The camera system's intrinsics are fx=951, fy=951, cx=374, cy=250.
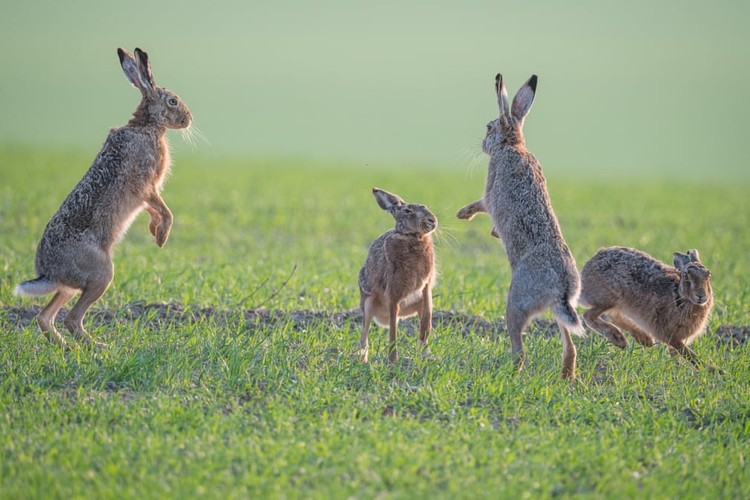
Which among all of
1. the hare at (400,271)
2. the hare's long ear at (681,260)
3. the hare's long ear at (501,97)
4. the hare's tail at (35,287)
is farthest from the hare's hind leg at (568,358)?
the hare's tail at (35,287)

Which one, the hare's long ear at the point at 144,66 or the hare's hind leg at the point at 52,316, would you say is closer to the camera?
the hare's hind leg at the point at 52,316

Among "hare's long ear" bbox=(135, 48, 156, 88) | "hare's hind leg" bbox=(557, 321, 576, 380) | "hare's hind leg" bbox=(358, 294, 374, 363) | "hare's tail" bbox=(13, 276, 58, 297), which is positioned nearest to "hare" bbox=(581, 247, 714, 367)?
"hare's hind leg" bbox=(557, 321, 576, 380)

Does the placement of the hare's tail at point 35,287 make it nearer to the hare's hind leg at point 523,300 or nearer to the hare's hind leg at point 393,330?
the hare's hind leg at point 393,330

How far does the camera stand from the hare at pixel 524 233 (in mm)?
7602

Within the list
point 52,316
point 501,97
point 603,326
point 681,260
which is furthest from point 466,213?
point 52,316

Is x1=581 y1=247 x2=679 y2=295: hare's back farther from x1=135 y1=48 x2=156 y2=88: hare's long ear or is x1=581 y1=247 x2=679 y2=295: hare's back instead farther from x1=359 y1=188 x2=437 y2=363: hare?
x1=135 y1=48 x2=156 y2=88: hare's long ear

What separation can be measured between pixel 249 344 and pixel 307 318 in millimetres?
1352

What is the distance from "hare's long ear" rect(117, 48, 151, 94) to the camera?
29.2 ft

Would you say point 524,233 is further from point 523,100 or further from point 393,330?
point 523,100

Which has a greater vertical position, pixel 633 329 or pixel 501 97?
pixel 501 97

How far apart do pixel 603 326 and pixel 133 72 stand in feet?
16.4

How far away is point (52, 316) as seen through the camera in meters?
8.12

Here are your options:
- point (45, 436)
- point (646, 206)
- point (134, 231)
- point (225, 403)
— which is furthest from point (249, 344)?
point (646, 206)

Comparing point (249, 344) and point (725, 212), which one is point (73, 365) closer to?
point (249, 344)
